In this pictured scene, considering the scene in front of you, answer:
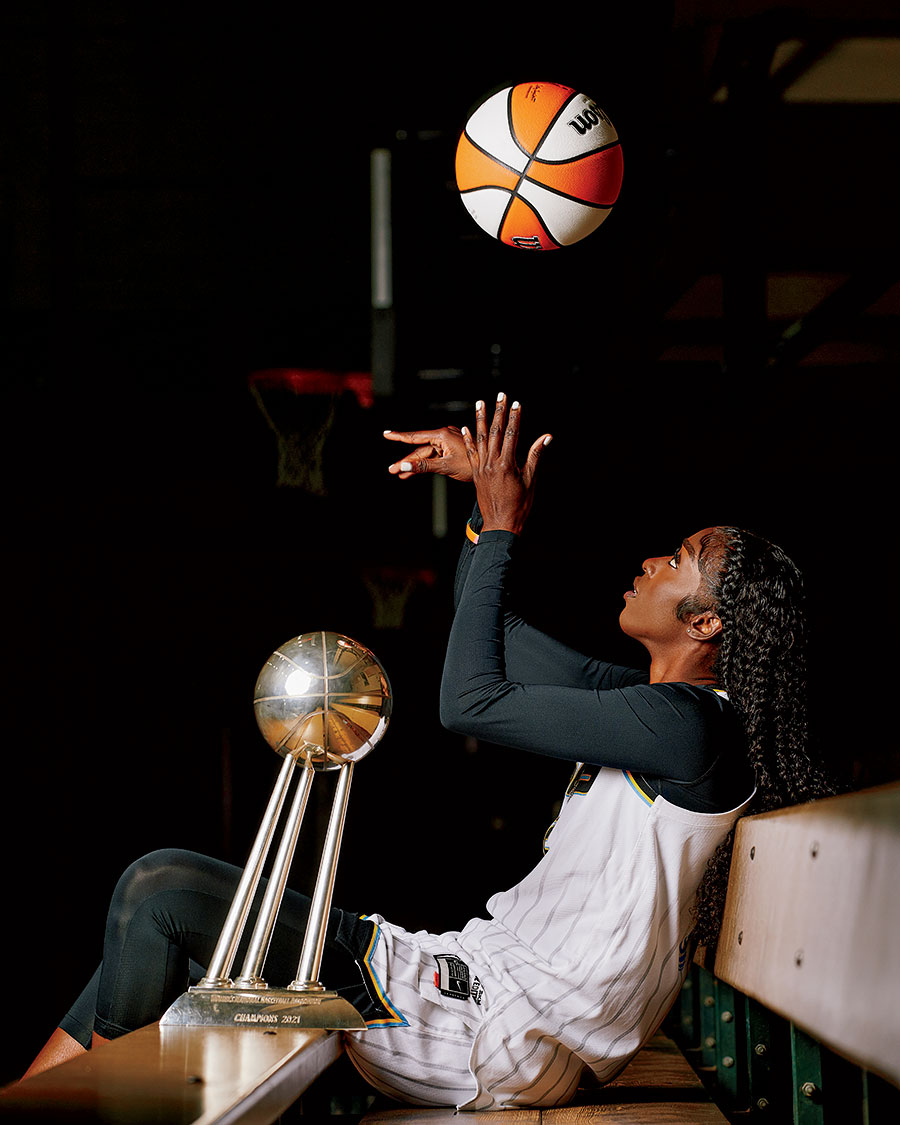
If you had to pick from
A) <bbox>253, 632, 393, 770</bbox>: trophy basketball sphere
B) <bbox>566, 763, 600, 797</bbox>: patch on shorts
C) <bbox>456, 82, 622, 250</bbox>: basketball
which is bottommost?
<bbox>566, 763, 600, 797</bbox>: patch on shorts

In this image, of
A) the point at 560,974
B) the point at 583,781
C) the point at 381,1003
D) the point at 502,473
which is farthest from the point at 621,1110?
the point at 502,473

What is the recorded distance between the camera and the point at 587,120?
259cm

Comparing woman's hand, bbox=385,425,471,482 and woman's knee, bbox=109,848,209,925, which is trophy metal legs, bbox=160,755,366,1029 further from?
woman's hand, bbox=385,425,471,482

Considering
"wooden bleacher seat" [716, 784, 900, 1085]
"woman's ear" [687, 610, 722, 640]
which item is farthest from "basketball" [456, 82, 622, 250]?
"wooden bleacher seat" [716, 784, 900, 1085]

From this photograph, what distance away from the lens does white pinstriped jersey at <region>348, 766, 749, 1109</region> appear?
4.64 feet

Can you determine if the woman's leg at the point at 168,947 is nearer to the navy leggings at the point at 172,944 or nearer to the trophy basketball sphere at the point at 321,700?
the navy leggings at the point at 172,944

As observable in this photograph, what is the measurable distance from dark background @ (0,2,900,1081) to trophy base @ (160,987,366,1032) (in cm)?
463

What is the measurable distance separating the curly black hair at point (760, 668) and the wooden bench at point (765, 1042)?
11cm

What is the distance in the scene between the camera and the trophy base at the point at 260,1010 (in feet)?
4.09

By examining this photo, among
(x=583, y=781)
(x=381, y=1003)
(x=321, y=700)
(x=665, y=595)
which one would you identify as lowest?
(x=381, y=1003)

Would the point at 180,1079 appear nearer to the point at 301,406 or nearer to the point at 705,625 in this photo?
the point at 705,625

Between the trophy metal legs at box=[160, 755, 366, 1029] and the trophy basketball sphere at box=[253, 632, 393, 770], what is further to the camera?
the trophy basketball sphere at box=[253, 632, 393, 770]

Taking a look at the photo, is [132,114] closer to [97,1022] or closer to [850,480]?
[850,480]

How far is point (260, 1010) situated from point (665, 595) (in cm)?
82
